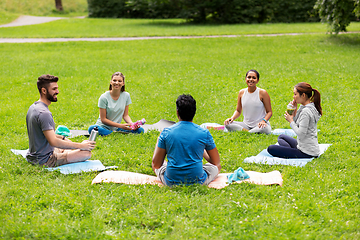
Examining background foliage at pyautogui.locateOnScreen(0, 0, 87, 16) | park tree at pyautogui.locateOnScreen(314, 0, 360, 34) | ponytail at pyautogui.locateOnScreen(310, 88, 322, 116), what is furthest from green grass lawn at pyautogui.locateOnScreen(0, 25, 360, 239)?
background foliage at pyautogui.locateOnScreen(0, 0, 87, 16)

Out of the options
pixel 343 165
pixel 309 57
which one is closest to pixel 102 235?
pixel 343 165

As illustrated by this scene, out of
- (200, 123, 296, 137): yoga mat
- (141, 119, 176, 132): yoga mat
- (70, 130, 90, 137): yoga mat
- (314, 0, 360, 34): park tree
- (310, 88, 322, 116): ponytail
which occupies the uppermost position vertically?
(314, 0, 360, 34): park tree

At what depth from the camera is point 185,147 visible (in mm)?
4977

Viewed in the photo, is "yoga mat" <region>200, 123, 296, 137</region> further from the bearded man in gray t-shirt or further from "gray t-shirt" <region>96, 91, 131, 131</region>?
the bearded man in gray t-shirt

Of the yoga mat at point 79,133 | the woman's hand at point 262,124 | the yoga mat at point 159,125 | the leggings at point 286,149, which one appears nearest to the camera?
the leggings at point 286,149

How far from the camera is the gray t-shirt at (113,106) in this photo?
25.2 feet

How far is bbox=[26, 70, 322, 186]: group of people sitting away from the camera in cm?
501

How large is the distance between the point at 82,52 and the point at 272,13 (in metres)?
21.9

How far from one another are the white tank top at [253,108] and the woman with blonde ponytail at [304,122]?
152 centimetres

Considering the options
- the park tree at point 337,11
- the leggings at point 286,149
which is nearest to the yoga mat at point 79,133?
the leggings at point 286,149

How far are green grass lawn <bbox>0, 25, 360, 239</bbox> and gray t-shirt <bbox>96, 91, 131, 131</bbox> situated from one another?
1.35 feet

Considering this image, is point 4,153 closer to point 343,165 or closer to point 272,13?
point 343,165

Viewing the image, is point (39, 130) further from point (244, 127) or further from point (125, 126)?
point (244, 127)

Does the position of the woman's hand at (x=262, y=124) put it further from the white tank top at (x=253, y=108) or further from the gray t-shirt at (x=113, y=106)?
the gray t-shirt at (x=113, y=106)
